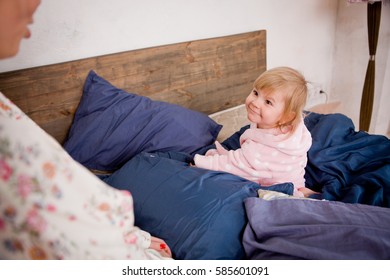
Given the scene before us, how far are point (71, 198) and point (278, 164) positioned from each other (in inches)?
35.1

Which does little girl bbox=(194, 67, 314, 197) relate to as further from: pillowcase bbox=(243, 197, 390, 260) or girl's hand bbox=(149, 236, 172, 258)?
girl's hand bbox=(149, 236, 172, 258)

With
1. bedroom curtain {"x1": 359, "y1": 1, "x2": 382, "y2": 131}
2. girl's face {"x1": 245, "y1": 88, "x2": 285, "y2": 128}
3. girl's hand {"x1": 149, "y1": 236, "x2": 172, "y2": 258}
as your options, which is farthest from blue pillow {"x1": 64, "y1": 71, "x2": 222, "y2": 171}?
bedroom curtain {"x1": 359, "y1": 1, "x2": 382, "y2": 131}

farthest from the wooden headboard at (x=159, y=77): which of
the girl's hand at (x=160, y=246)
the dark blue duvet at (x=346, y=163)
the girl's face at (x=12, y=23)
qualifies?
the girl's face at (x=12, y=23)

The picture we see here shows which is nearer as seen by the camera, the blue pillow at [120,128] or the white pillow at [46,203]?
the white pillow at [46,203]

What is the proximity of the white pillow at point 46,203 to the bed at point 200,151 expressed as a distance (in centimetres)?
42

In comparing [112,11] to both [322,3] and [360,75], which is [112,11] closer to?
[322,3]

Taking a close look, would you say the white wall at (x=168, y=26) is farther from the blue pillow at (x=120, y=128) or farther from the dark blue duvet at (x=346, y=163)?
the dark blue duvet at (x=346, y=163)

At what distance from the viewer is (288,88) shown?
4.19 ft

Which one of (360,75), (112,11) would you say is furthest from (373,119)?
(112,11)

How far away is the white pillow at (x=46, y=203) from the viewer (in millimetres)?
493

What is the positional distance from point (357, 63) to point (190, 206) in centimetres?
216

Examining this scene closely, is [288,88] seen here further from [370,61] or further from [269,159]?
[370,61]

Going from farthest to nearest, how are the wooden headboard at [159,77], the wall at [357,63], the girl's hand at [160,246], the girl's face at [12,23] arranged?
the wall at [357,63]
the wooden headboard at [159,77]
the girl's hand at [160,246]
the girl's face at [12,23]
